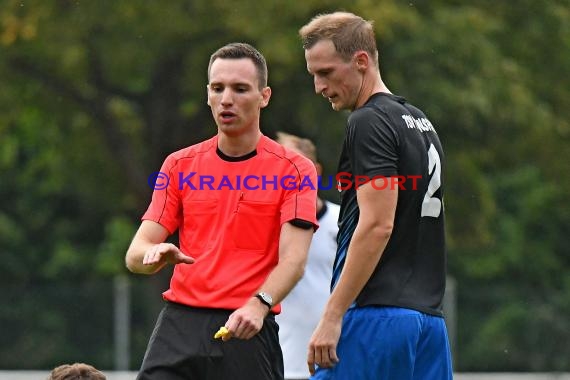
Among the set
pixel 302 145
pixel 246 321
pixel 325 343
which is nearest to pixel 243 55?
pixel 246 321

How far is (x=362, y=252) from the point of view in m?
4.93

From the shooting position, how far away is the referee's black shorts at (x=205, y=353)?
524cm

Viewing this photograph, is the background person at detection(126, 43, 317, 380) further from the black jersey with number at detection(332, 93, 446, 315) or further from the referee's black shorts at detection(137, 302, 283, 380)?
the black jersey with number at detection(332, 93, 446, 315)

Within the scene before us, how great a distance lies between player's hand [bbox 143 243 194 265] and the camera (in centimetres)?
484

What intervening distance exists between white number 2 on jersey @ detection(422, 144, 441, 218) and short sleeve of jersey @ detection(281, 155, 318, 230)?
482mm

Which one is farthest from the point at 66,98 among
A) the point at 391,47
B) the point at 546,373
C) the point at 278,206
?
the point at 278,206

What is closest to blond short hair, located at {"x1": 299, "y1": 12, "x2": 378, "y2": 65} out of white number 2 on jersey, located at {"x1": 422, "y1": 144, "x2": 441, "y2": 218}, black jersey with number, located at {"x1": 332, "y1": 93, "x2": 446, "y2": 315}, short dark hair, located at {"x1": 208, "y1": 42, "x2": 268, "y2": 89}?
black jersey with number, located at {"x1": 332, "y1": 93, "x2": 446, "y2": 315}

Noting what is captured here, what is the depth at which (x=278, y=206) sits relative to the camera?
5.33 m

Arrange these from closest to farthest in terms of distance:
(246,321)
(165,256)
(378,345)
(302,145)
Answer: (165,256) → (246,321) → (378,345) → (302,145)

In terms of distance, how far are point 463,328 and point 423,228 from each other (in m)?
16.9

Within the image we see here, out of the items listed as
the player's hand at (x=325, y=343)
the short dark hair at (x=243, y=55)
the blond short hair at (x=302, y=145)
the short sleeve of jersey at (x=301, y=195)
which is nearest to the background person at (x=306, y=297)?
the blond short hair at (x=302, y=145)

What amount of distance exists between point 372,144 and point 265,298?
75 centimetres

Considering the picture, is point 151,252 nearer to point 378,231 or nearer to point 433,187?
point 378,231

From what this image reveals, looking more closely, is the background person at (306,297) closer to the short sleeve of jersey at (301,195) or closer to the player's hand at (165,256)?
the short sleeve of jersey at (301,195)
